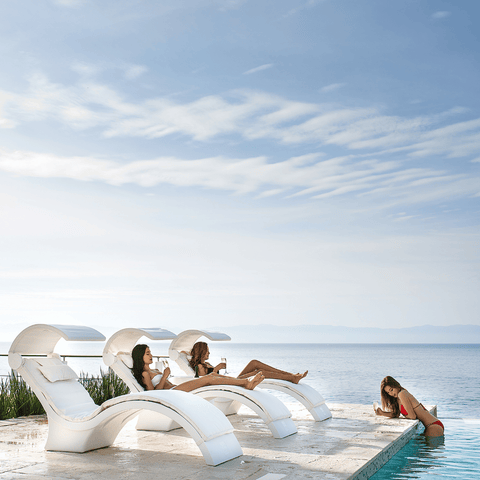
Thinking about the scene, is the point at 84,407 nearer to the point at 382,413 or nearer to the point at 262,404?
the point at 262,404

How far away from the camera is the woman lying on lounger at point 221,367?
8477mm

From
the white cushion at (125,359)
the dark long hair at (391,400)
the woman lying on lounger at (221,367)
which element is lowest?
the dark long hair at (391,400)

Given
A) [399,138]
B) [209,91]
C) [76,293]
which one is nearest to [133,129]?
[209,91]

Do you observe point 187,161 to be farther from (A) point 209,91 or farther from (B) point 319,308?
(B) point 319,308

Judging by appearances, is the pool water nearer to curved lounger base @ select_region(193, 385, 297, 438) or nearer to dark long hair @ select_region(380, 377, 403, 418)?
dark long hair @ select_region(380, 377, 403, 418)

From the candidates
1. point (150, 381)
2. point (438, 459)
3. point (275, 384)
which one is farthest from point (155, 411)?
point (438, 459)

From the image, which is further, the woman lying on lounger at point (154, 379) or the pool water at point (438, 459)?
the woman lying on lounger at point (154, 379)

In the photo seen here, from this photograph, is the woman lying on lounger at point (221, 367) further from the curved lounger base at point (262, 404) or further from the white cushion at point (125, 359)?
the white cushion at point (125, 359)

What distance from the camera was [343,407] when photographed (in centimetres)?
997

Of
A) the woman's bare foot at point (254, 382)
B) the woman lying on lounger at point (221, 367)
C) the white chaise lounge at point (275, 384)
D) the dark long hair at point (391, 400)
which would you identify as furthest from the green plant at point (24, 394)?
the dark long hair at point (391, 400)

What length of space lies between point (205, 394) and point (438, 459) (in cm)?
301

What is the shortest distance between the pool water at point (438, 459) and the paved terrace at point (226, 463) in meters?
0.12

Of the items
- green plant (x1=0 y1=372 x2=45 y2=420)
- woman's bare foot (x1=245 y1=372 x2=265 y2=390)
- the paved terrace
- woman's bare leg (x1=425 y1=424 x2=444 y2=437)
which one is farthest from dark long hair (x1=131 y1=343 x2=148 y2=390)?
woman's bare leg (x1=425 y1=424 x2=444 y2=437)

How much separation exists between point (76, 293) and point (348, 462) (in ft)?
289
